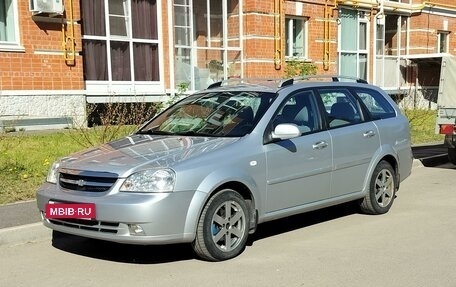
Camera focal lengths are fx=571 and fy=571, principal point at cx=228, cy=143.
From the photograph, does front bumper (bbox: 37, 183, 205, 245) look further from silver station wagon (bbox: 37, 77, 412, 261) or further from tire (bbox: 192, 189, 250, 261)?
tire (bbox: 192, 189, 250, 261)

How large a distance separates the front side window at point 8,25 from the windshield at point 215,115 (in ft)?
24.4

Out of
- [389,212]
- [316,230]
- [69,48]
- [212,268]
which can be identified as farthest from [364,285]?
[69,48]

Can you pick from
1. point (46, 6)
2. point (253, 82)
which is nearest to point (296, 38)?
point (46, 6)

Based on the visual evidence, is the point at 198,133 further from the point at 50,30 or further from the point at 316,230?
the point at 50,30

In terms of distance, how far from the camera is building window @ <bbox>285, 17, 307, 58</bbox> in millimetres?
18562

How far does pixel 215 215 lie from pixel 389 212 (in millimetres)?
3047

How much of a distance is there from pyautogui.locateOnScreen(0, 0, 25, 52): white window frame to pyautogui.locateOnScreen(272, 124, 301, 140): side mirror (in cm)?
888

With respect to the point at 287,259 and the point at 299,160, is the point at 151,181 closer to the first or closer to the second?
the point at 287,259

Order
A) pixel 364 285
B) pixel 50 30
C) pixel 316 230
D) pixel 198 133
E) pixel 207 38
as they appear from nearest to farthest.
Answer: pixel 364 285 < pixel 198 133 < pixel 316 230 < pixel 50 30 < pixel 207 38

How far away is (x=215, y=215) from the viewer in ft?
16.8

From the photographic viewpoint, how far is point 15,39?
12773 mm

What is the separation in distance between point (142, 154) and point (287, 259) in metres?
1.64

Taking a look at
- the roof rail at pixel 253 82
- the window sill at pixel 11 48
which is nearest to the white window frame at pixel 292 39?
the window sill at pixel 11 48

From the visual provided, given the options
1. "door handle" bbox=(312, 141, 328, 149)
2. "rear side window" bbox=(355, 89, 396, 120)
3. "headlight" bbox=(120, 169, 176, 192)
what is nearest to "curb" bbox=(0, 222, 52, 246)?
"headlight" bbox=(120, 169, 176, 192)
